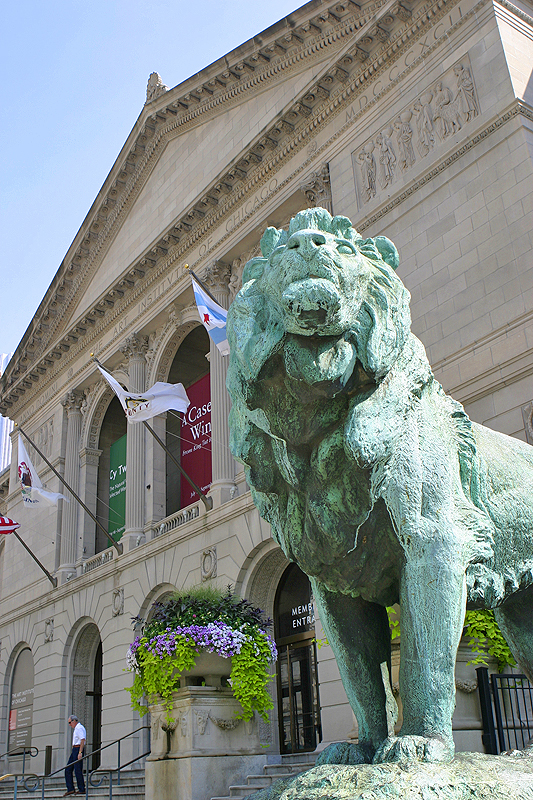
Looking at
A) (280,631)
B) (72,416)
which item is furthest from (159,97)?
(280,631)

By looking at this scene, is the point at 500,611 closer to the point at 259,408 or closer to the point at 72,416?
the point at 259,408

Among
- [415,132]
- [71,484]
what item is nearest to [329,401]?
[415,132]

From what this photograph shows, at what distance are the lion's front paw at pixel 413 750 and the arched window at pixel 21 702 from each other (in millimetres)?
28238

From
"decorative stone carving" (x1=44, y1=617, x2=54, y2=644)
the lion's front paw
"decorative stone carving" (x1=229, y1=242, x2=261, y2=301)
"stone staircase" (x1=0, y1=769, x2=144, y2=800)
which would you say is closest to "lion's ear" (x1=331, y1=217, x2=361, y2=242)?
the lion's front paw

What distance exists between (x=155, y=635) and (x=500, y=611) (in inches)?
293

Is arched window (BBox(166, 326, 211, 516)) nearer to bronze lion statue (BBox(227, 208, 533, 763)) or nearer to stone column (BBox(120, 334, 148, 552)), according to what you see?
stone column (BBox(120, 334, 148, 552))

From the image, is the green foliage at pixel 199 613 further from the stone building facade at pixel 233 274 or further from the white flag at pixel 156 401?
the white flag at pixel 156 401

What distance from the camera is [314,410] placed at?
2.39 meters

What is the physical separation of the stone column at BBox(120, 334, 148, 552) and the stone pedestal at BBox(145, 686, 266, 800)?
→ 576 inches

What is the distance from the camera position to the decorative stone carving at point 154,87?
2841 cm

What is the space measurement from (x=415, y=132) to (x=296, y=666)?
507 inches

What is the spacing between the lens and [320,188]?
19.8 m

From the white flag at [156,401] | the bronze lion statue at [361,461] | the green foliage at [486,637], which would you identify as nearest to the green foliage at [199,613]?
the green foliage at [486,637]

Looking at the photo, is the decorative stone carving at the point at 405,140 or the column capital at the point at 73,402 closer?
the decorative stone carving at the point at 405,140
